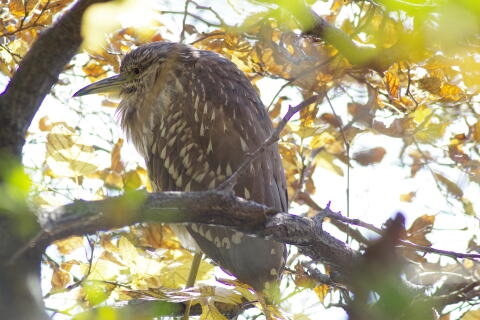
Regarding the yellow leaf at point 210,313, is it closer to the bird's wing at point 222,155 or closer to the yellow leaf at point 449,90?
the bird's wing at point 222,155

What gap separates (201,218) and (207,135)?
1586mm

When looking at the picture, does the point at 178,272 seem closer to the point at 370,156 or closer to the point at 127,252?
the point at 127,252

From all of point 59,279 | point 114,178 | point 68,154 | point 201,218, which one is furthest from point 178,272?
point 201,218

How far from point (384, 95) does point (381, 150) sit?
2.14ft

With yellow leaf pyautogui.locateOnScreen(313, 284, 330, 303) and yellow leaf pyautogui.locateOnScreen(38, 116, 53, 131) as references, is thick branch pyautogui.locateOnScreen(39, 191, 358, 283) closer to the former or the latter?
yellow leaf pyautogui.locateOnScreen(313, 284, 330, 303)

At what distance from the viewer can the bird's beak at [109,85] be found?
362 centimetres

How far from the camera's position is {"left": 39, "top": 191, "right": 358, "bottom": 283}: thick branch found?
1.30m

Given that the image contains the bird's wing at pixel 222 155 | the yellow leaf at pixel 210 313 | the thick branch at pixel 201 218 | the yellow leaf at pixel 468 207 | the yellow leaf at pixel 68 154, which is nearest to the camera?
the thick branch at pixel 201 218

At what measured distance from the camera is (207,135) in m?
3.17

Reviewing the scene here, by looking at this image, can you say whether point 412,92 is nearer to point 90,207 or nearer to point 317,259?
point 317,259

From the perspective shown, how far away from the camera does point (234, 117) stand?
3.21 meters

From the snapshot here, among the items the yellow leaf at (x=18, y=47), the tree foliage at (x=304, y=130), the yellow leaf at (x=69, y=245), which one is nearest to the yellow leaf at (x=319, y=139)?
the tree foliage at (x=304, y=130)

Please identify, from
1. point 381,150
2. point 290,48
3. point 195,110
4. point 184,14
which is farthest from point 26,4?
point 381,150

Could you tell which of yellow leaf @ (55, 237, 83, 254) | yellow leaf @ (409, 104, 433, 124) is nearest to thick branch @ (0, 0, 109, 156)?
yellow leaf @ (55, 237, 83, 254)
